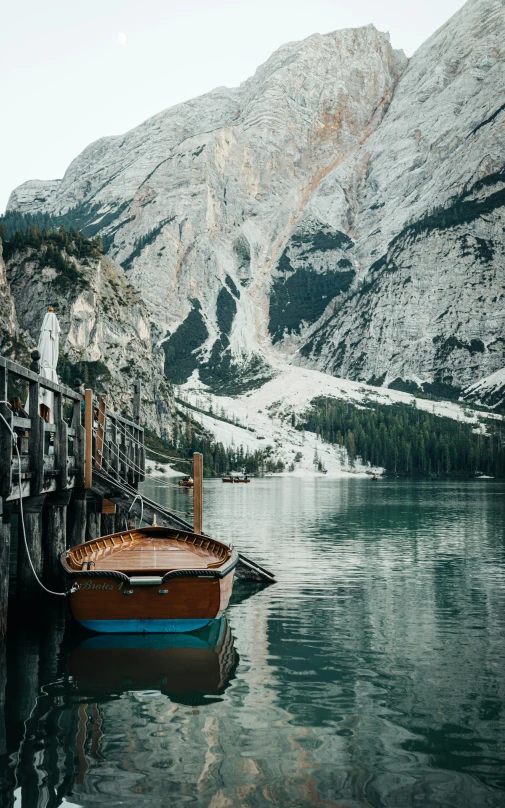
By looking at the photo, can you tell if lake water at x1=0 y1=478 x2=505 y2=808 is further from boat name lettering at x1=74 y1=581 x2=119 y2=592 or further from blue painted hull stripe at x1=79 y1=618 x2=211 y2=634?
boat name lettering at x1=74 y1=581 x2=119 y2=592

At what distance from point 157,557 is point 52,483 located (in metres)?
3.91

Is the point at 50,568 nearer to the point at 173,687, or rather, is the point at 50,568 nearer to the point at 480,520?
the point at 173,687

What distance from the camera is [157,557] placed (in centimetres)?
2252

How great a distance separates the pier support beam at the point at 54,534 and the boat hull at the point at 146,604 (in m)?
5.22

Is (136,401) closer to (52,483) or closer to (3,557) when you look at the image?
(52,483)

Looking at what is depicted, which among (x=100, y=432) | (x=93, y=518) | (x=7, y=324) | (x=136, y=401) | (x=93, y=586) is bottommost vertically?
(x=93, y=586)

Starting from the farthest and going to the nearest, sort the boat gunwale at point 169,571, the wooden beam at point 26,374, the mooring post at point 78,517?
the mooring post at point 78,517
the boat gunwale at point 169,571
the wooden beam at point 26,374

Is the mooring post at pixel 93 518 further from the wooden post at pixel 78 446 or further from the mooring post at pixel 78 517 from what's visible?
the wooden post at pixel 78 446

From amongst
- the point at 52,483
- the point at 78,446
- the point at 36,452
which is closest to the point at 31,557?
the point at 52,483

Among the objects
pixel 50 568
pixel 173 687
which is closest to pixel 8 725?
pixel 173 687

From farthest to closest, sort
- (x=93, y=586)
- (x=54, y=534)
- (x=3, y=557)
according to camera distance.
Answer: (x=54, y=534) → (x=93, y=586) → (x=3, y=557)

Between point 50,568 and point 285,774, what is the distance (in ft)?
49.3

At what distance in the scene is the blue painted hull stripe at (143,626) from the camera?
62.6 ft

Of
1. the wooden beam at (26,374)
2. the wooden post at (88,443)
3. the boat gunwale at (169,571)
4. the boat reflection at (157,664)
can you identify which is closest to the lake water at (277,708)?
the boat reflection at (157,664)
